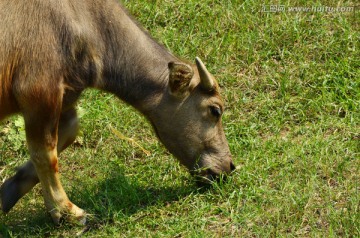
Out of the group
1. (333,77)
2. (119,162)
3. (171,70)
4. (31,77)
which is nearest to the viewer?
(31,77)

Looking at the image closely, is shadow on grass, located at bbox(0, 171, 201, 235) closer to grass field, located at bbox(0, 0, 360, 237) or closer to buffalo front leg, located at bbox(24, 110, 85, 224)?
grass field, located at bbox(0, 0, 360, 237)

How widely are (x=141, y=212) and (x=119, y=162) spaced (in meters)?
1.21

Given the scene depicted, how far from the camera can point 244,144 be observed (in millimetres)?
10336

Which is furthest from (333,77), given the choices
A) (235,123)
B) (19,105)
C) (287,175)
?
(19,105)

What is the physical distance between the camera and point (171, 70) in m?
8.98

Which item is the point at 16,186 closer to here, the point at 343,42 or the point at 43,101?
the point at 43,101

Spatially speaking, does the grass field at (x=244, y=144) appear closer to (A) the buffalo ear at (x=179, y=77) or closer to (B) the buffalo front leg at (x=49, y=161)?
(B) the buffalo front leg at (x=49, y=161)

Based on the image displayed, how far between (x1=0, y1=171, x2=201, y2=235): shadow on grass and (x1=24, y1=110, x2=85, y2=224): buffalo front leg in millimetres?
158

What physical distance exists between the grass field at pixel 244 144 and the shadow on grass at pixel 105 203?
1cm

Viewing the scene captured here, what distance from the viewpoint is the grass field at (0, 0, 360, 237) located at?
8.87m

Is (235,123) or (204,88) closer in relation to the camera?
(204,88)

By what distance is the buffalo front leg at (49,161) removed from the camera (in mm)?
8570

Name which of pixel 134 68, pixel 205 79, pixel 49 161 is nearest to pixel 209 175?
pixel 205 79

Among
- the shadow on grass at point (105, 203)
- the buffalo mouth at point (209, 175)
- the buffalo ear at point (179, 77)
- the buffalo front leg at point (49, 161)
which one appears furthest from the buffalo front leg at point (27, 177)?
the buffalo mouth at point (209, 175)
